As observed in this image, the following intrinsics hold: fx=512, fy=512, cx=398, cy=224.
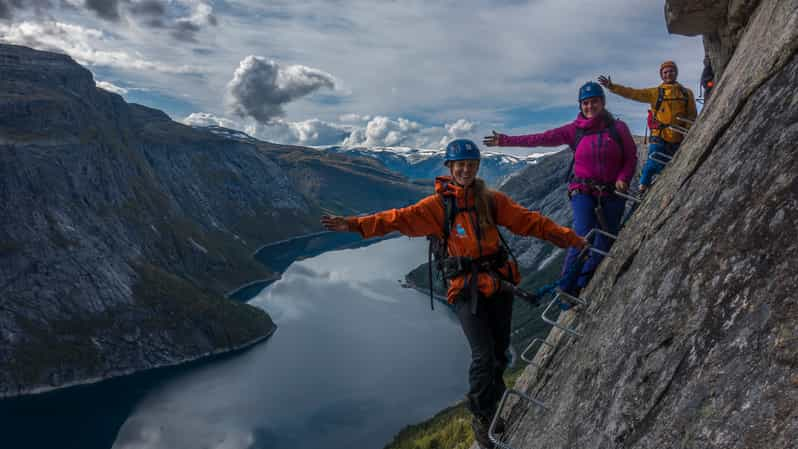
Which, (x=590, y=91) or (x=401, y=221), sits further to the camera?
(x=590, y=91)

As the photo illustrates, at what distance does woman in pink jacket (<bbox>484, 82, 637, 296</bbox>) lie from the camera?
1173 cm

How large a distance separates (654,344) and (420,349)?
5847 inches

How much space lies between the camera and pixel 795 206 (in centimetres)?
509

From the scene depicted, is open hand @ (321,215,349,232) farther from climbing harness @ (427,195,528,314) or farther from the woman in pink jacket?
the woman in pink jacket

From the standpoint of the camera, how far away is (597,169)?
12.0 m

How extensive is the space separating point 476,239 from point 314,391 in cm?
12302

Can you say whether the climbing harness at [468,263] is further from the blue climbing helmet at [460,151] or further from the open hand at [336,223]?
the open hand at [336,223]

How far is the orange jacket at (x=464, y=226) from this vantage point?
934cm

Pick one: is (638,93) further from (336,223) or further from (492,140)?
(336,223)

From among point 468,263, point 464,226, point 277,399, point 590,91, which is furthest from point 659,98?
point 277,399

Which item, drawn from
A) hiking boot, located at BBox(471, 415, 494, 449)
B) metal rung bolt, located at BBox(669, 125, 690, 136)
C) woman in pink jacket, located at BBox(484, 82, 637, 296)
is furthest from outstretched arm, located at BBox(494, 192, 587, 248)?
metal rung bolt, located at BBox(669, 125, 690, 136)

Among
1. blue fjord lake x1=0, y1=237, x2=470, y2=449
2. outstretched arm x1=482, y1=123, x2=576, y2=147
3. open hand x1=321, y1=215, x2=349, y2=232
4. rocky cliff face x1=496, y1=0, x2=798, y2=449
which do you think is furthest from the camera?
blue fjord lake x1=0, y1=237, x2=470, y2=449

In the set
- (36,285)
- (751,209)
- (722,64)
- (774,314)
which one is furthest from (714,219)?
(36,285)

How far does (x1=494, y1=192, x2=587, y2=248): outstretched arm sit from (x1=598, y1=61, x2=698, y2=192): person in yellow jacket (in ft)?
18.8
